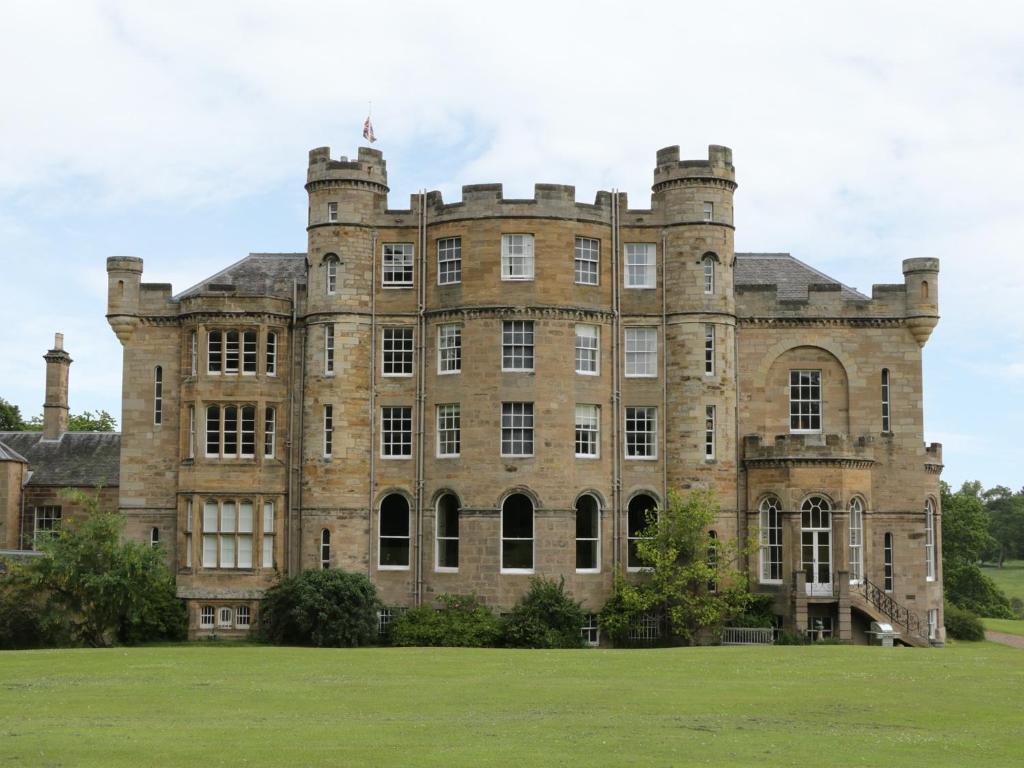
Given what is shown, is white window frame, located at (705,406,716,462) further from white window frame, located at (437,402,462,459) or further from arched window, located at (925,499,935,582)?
arched window, located at (925,499,935,582)

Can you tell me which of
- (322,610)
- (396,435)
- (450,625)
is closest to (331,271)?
(396,435)

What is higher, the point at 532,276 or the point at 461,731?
the point at 532,276

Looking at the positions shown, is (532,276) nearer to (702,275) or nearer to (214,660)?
(702,275)

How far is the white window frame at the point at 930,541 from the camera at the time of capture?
53.0 meters

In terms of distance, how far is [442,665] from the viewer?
3731 cm

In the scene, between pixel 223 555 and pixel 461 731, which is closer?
pixel 461 731

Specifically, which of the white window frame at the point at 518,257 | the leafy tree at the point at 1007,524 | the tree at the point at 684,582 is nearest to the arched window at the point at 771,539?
the tree at the point at 684,582

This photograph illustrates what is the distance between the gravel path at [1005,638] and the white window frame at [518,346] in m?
22.6

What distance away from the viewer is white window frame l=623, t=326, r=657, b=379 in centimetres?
5066

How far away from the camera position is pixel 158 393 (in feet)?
171

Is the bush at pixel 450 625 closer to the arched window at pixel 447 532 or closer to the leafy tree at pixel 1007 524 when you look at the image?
the arched window at pixel 447 532

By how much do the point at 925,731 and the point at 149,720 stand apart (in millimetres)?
14557

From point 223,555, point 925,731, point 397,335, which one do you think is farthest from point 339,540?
point 925,731

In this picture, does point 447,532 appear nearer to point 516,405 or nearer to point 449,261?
point 516,405
